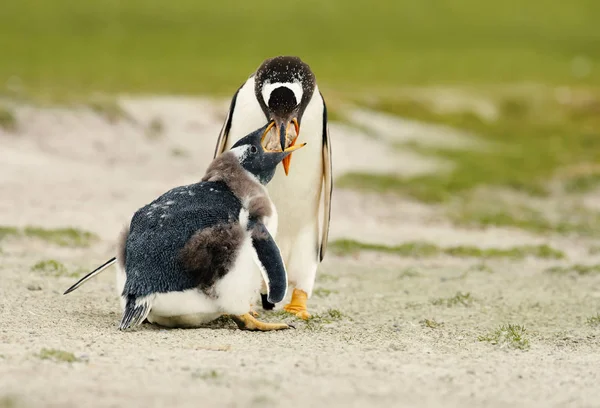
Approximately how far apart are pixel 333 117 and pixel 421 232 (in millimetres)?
13296

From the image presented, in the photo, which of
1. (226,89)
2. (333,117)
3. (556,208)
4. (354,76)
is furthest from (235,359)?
(354,76)

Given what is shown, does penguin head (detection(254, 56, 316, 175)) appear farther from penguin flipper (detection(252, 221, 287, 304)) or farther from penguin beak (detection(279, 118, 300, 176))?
penguin flipper (detection(252, 221, 287, 304))

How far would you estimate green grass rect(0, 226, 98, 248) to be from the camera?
33.8 feet

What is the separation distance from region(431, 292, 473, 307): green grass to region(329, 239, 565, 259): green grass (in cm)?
315

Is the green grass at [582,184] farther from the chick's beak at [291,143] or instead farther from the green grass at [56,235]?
the chick's beak at [291,143]

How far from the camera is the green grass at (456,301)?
779 centimetres

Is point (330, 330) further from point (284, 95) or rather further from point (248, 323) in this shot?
point (284, 95)

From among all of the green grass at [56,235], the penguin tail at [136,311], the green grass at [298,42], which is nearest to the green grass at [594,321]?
the penguin tail at [136,311]

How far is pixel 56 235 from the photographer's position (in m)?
10.5

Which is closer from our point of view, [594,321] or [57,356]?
[57,356]

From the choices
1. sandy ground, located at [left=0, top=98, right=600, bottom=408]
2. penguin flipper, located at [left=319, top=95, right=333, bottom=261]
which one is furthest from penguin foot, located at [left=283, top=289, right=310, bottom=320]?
penguin flipper, located at [left=319, top=95, right=333, bottom=261]

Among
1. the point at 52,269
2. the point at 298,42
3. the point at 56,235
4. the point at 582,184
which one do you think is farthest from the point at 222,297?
the point at 298,42

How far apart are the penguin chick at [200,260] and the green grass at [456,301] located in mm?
2265

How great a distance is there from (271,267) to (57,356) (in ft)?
4.75
